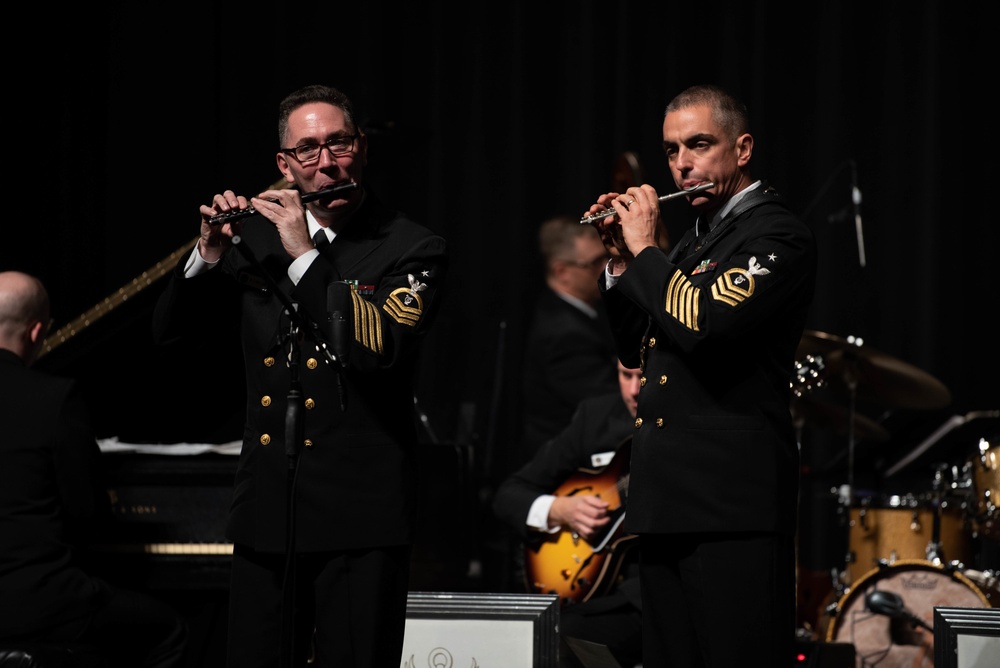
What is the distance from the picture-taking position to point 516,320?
6.55 meters

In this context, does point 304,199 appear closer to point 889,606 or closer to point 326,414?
point 326,414

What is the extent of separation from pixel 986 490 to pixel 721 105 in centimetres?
229

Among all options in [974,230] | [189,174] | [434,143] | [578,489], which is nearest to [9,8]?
[189,174]

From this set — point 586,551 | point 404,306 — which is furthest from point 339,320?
point 586,551

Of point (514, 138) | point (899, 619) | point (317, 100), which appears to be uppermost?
point (514, 138)

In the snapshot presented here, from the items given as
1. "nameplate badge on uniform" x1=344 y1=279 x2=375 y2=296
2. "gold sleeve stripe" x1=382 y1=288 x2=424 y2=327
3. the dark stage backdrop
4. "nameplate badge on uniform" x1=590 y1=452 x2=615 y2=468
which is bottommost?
"nameplate badge on uniform" x1=590 y1=452 x2=615 y2=468

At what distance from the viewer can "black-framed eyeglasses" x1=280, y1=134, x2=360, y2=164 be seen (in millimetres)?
2688

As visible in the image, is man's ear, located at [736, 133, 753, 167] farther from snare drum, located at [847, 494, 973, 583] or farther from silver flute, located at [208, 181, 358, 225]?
snare drum, located at [847, 494, 973, 583]

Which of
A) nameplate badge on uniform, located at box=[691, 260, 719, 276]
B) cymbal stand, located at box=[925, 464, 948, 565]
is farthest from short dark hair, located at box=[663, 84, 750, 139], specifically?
cymbal stand, located at box=[925, 464, 948, 565]

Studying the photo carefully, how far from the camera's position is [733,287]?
247 cm

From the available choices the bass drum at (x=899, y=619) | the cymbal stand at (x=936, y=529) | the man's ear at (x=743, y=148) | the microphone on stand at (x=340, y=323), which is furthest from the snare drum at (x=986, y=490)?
the microphone on stand at (x=340, y=323)

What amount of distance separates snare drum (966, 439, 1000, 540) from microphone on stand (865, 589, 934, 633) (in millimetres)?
453

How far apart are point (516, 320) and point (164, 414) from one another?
2644 mm

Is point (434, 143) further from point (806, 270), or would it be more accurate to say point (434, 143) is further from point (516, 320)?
point (806, 270)
